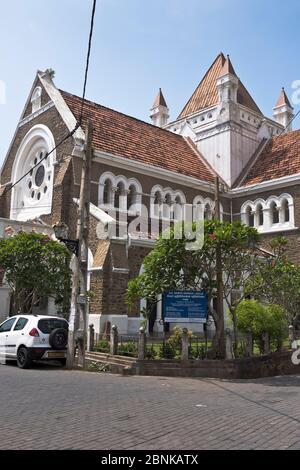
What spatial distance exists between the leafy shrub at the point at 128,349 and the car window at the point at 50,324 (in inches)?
69.7

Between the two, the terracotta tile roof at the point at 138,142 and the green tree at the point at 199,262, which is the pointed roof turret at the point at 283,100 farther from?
the green tree at the point at 199,262

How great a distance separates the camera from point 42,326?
13.6 metres

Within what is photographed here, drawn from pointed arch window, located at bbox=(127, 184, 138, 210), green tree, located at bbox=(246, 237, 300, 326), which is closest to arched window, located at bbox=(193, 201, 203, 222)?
pointed arch window, located at bbox=(127, 184, 138, 210)

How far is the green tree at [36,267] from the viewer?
16328 millimetres

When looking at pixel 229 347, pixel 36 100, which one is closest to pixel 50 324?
pixel 229 347

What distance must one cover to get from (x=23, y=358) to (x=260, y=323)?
709 centimetres

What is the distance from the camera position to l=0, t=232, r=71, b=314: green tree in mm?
16328

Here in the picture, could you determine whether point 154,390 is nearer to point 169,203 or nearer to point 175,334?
point 175,334

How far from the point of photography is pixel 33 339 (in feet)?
43.3

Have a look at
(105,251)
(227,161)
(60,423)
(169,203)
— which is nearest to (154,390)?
(60,423)

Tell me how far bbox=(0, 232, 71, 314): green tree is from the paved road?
5187mm

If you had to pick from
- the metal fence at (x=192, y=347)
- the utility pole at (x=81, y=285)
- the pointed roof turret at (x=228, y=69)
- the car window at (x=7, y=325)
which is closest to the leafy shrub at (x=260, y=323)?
the metal fence at (x=192, y=347)

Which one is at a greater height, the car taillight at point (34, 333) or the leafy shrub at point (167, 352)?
the car taillight at point (34, 333)
